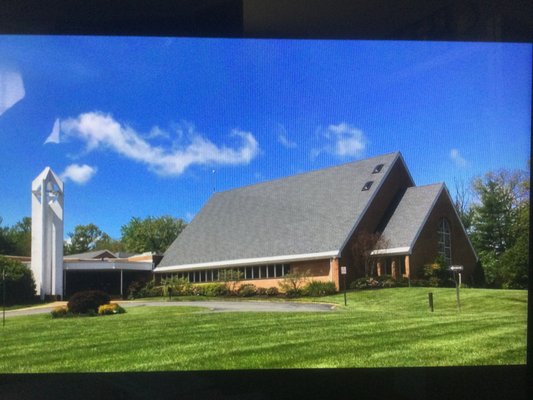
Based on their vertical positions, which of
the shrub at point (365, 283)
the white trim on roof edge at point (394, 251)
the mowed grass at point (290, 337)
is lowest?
the mowed grass at point (290, 337)

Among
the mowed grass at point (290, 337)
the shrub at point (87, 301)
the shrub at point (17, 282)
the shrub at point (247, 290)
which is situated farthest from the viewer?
the shrub at point (247, 290)

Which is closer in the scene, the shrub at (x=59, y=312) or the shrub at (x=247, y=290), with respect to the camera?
the shrub at (x=59, y=312)

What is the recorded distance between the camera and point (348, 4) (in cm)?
431

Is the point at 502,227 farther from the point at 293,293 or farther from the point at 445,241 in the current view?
the point at 293,293

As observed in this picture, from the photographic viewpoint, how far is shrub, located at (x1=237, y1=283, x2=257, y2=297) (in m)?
4.57

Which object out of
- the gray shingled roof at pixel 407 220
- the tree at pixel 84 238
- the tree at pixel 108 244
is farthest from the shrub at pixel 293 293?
the tree at pixel 84 238

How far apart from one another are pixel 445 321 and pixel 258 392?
5.09 ft

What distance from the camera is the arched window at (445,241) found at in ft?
15.2

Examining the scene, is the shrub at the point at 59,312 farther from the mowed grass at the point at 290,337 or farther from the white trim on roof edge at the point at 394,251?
the white trim on roof edge at the point at 394,251

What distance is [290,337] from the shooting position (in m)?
4.24

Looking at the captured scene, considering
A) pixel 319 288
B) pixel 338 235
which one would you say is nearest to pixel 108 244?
pixel 319 288

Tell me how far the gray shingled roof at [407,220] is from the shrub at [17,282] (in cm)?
281

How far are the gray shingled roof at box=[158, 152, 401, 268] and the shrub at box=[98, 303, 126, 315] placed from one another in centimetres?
48

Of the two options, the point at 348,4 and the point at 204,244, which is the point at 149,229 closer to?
the point at 204,244
